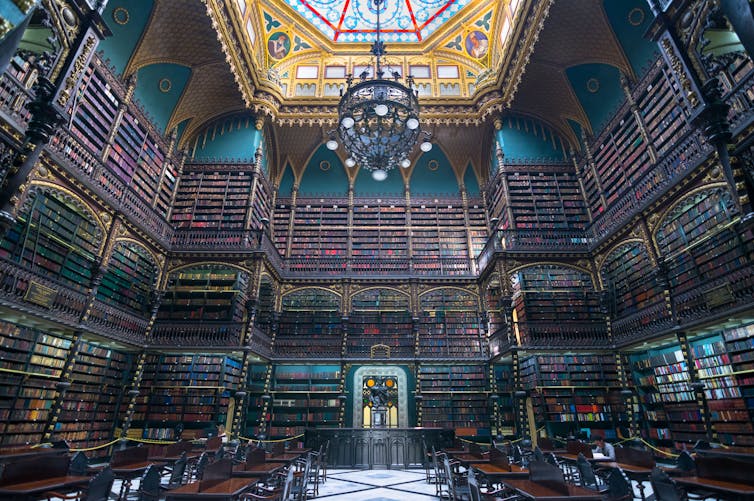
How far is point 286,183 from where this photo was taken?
15.1 meters

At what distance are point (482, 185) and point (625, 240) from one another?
6.33 m

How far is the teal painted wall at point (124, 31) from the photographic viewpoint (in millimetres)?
8875

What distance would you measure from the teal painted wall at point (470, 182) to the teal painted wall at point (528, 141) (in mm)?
1484

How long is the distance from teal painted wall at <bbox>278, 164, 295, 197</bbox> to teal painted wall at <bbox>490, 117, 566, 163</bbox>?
779 cm

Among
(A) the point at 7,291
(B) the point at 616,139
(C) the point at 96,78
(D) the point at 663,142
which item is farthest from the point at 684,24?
(C) the point at 96,78

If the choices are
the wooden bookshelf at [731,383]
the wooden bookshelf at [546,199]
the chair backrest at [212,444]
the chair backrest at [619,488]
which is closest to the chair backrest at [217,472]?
the chair backrest at [619,488]

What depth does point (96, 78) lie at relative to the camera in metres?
8.69

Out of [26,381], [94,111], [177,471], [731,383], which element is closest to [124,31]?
[94,111]

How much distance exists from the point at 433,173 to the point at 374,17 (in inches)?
266

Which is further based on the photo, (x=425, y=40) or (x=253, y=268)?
(x=425, y=40)

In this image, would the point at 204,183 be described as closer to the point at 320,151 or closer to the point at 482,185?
the point at 320,151

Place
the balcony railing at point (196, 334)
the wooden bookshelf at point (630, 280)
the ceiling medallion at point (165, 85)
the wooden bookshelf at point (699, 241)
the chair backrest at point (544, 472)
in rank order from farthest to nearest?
the ceiling medallion at point (165, 85), the balcony railing at point (196, 334), the wooden bookshelf at point (630, 280), the wooden bookshelf at point (699, 241), the chair backrest at point (544, 472)

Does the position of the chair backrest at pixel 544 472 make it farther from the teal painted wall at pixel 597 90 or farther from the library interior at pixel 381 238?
the teal painted wall at pixel 597 90

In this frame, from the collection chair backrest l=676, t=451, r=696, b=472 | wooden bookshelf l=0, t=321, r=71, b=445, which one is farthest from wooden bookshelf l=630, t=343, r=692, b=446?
wooden bookshelf l=0, t=321, r=71, b=445
